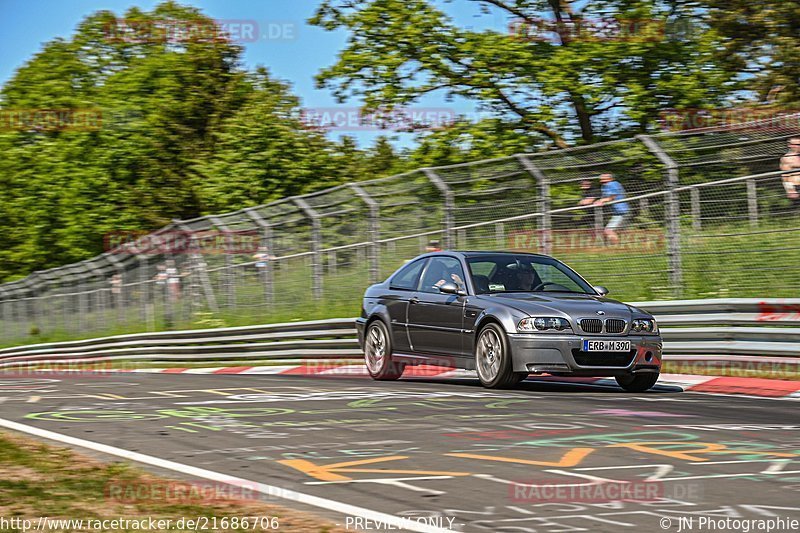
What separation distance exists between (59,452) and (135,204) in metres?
47.9

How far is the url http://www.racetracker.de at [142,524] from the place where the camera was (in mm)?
5004

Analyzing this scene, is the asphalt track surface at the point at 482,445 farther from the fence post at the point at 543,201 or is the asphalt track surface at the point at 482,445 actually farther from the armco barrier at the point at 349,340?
the fence post at the point at 543,201

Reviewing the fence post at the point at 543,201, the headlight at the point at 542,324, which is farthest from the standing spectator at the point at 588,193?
the headlight at the point at 542,324

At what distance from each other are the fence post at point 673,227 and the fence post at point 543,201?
200cm

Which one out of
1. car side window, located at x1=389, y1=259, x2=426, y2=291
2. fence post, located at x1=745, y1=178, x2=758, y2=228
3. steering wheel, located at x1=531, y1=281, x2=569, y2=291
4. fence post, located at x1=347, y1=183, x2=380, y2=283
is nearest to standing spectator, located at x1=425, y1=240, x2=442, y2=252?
fence post, located at x1=347, y1=183, x2=380, y2=283

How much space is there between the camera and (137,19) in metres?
69.4

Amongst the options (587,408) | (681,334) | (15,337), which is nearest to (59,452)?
(587,408)

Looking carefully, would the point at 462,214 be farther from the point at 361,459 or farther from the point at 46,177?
the point at 46,177

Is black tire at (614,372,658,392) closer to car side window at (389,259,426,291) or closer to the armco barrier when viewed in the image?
the armco barrier

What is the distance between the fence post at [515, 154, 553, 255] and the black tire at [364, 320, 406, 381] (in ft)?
10.8

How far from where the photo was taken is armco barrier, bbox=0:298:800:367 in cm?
1245

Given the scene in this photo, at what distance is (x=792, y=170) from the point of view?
44.1ft

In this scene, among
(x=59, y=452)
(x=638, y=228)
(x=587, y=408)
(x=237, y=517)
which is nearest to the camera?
(x=237, y=517)

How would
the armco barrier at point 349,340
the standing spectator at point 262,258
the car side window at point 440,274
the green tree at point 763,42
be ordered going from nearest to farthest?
the armco barrier at point 349,340
the car side window at point 440,274
the standing spectator at point 262,258
the green tree at point 763,42
